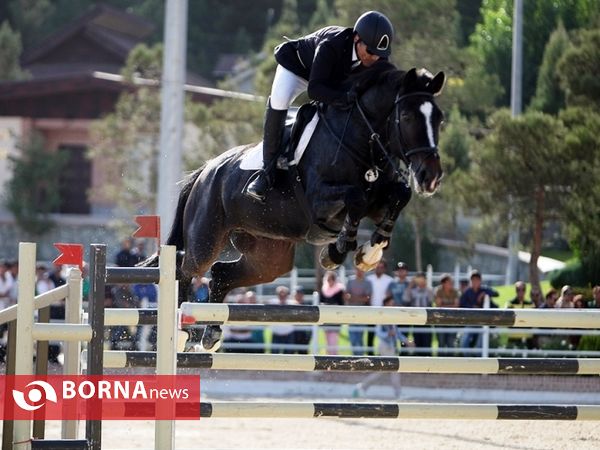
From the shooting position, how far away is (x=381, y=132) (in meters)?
6.17

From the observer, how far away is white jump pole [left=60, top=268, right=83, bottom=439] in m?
5.62

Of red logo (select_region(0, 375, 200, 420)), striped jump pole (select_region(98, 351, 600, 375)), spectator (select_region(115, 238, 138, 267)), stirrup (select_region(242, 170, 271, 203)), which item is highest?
stirrup (select_region(242, 170, 271, 203))

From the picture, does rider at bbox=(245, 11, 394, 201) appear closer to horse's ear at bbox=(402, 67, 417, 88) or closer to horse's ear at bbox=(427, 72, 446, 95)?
horse's ear at bbox=(402, 67, 417, 88)

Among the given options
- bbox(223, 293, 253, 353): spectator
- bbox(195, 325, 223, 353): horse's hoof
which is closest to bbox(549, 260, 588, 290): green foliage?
bbox(223, 293, 253, 353): spectator

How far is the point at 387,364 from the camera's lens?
568 centimetres

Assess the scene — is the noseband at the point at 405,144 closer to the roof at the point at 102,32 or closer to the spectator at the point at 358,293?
the spectator at the point at 358,293

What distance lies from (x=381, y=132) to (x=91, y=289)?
2.04 meters

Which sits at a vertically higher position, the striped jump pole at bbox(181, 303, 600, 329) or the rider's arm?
the rider's arm

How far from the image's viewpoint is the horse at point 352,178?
5.89 metres

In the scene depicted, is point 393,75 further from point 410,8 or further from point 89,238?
point 89,238

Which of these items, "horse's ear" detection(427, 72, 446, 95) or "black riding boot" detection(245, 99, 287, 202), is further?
"black riding boot" detection(245, 99, 287, 202)

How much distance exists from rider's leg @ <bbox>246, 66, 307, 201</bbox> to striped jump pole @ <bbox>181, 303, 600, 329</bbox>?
1.33 meters

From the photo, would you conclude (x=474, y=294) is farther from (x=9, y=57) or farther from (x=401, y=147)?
(x=9, y=57)

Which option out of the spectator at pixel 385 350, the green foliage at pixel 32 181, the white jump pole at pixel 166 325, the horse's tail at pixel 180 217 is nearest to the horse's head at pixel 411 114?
the white jump pole at pixel 166 325
